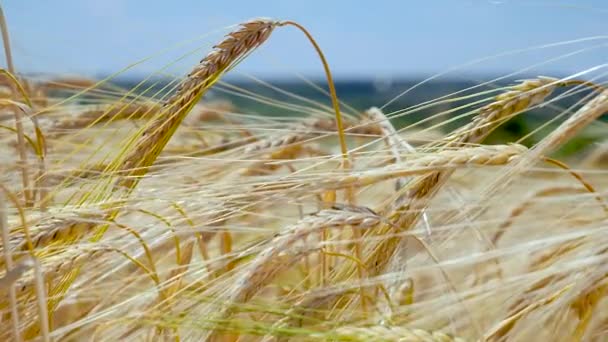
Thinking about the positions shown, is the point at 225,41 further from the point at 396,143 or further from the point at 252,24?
the point at 396,143

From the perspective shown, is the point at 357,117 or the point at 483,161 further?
the point at 357,117

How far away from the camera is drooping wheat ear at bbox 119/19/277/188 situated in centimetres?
95

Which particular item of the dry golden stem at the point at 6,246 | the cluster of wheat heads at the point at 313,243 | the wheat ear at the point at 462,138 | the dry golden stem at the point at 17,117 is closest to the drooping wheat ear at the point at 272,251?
the cluster of wheat heads at the point at 313,243

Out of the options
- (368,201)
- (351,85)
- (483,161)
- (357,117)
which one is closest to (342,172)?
(483,161)

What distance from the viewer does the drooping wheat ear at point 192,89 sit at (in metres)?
0.95

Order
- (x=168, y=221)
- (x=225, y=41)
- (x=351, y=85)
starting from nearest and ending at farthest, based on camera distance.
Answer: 1. (x=168, y=221)
2. (x=225, y=41)
3. (x=351, y=85)

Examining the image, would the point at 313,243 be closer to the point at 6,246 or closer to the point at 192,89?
the point at 192,89

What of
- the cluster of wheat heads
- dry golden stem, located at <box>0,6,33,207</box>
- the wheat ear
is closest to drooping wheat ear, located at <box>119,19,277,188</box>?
the cluster of wheat heads

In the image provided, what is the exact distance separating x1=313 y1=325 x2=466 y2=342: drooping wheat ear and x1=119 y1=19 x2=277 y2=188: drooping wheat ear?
373 millimetres

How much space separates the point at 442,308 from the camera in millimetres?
752

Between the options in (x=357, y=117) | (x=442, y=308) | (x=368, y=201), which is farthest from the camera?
(x=357, y=117)

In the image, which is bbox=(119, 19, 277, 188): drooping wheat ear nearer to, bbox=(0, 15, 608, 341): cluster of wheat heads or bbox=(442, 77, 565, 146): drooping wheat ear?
bbox=(0, 15, 608, 341): cluster of wheat heads

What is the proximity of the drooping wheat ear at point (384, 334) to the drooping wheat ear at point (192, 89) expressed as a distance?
0.37 m

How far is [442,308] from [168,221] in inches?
13.8
